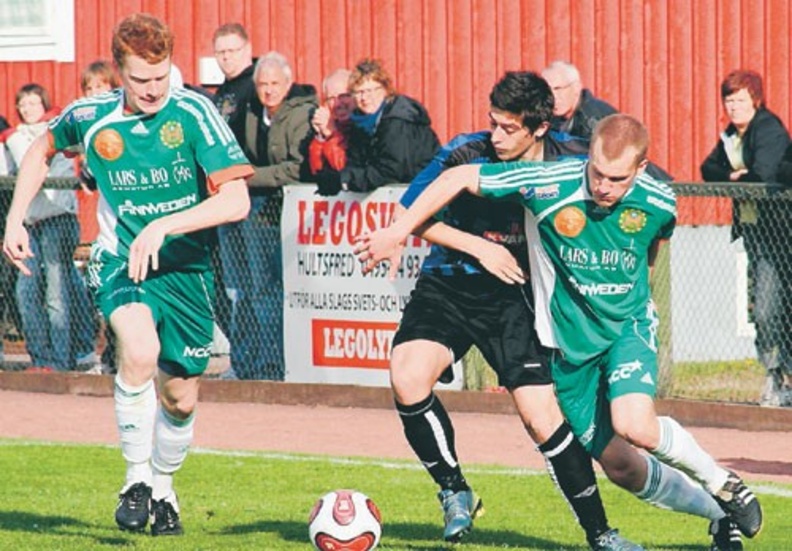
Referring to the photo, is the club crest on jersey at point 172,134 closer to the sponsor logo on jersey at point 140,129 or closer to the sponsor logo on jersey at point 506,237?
the sponsor logo on jersey at point 140,129

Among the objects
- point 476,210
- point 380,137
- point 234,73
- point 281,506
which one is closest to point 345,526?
point 476,210

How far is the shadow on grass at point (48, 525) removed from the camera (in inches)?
382

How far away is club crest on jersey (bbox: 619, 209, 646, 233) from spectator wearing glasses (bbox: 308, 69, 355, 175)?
642 centimetres

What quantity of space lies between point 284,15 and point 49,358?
16.6 ft

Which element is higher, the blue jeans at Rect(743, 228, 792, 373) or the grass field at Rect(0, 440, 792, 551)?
the blue jeans at Rect(743, 228, 792, 373)

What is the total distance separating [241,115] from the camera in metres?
15.9

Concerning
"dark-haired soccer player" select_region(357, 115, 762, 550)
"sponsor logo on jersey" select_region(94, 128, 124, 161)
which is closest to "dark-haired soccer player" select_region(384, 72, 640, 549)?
"dark-haired soccer player" select_region(357, 115, 762, 550)

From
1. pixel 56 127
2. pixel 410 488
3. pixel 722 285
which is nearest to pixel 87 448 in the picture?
pixel 410 488

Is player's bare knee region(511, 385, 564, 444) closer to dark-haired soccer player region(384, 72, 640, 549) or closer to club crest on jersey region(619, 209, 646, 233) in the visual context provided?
dark-haired soccer player region(384, 72, 640, 549)

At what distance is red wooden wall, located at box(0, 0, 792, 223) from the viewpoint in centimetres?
1820

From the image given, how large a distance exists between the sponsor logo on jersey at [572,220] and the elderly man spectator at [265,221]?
694cm

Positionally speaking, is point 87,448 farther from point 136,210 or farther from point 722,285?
point 722,285

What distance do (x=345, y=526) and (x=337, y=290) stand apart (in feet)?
22.7

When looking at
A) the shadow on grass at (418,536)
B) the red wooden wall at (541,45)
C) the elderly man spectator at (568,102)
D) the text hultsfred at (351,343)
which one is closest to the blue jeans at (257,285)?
the text hultsfred at (351,343)
